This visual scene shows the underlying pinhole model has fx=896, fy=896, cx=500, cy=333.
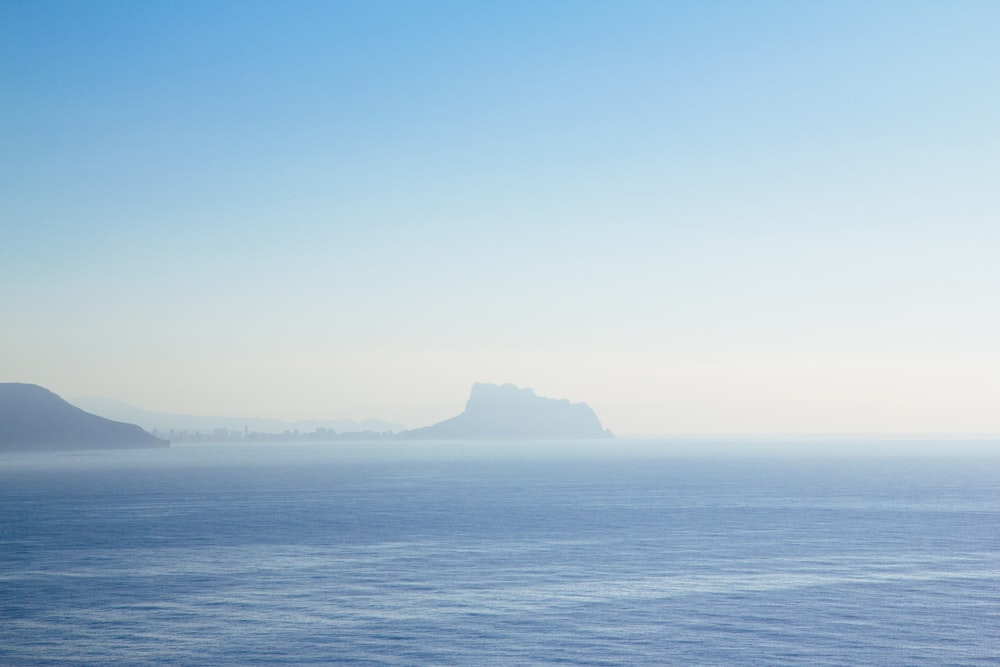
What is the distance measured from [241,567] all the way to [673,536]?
53.7 m

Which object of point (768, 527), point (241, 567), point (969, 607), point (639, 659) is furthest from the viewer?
point (768, 527)

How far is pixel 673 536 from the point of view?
114250 millimetres

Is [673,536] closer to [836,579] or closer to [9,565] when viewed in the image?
[836,579]

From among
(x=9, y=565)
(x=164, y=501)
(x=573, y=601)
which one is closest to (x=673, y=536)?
(x=573, y=601)

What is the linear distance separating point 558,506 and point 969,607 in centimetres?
9221

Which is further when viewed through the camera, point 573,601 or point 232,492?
point 232,492

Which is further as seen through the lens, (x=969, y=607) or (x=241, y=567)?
(x=241, y=567)

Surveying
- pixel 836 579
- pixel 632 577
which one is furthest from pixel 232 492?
pixel 836 579

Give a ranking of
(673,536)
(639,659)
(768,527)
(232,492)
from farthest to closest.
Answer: (232,492), (768,527), (673,536), (639,659)

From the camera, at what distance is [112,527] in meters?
125

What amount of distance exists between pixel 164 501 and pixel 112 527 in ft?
145

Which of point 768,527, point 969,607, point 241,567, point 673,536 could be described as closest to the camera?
point 969,607

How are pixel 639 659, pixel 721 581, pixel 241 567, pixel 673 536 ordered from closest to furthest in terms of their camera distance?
pixel 639 659 < pixel 721 581 < pixel 241 567 < pixel 673 536

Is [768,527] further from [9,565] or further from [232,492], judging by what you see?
[232,492]
